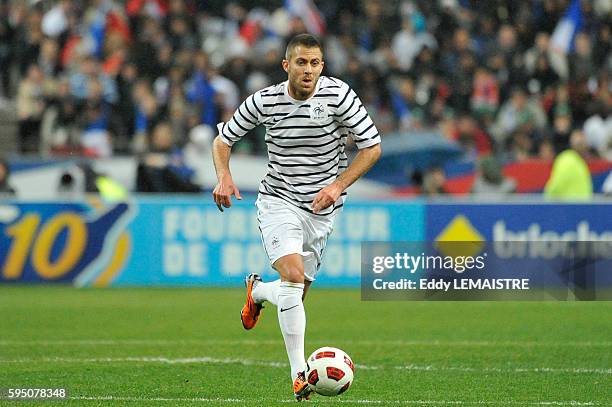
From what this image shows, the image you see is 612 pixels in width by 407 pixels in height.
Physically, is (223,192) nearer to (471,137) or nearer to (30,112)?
(471,137)

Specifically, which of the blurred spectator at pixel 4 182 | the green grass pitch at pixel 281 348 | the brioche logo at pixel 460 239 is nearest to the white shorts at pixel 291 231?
the green grass pitch at pixel 281 348

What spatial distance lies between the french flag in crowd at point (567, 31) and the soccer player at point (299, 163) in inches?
581

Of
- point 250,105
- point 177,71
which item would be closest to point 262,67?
point 177,71

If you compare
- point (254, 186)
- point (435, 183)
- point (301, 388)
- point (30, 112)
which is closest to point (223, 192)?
point (301, 388)

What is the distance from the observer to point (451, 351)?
11.2 m

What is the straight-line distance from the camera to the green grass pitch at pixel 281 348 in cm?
873

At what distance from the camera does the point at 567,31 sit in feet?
75.0

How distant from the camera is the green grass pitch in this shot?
8727mm

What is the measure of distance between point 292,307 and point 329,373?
2.11 feet

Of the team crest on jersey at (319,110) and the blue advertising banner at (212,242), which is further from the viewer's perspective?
the blue advertising banner at (212,242)

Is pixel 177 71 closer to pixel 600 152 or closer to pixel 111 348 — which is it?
pixel 600 152

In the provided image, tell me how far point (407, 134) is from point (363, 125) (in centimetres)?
1280

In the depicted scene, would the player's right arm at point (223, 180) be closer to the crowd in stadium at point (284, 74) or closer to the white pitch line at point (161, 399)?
the white pitch line at point (161, 399)
